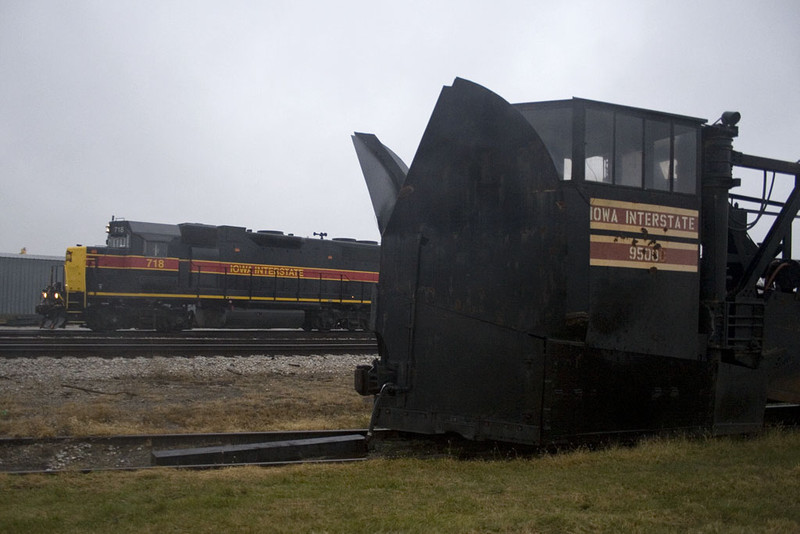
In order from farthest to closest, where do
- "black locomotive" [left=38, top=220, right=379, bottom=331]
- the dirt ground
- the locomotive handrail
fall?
1. "black locomotive" [left=38, top=220, right=379, bottom=331]
2. the dirt ground
3. the locomotive handrail

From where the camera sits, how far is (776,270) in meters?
7.93

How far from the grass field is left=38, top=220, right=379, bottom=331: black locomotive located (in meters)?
17.9

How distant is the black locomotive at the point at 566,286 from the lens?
240 inches

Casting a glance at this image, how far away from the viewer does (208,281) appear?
23688 millimetres

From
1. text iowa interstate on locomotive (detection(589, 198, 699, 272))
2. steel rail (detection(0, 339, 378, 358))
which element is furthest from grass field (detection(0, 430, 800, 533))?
steel rail (detection(0, 339, 378, 358))

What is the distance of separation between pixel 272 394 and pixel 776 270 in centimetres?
754

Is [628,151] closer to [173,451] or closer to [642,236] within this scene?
[642,236]

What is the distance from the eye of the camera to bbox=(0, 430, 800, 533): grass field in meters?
4.20

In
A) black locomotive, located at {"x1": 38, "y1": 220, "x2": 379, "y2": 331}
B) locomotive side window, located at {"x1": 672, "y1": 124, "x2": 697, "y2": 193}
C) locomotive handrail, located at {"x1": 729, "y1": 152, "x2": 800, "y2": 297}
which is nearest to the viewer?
locomotive side window, located at {"x1": 672, "y1": 124, "x2": 697, "y2": 193}

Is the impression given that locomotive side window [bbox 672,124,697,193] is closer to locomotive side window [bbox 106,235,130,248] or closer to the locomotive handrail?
the locomotive handrail

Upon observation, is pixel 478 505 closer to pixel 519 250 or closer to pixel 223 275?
pixel 519 250

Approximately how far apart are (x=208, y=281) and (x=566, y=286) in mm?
19532

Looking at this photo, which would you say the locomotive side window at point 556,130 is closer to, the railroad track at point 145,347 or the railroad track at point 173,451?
the railroad track at point 173,451

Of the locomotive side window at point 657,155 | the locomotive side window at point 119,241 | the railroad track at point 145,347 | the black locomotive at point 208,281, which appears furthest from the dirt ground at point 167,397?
the locomotive side window at point 119,241
